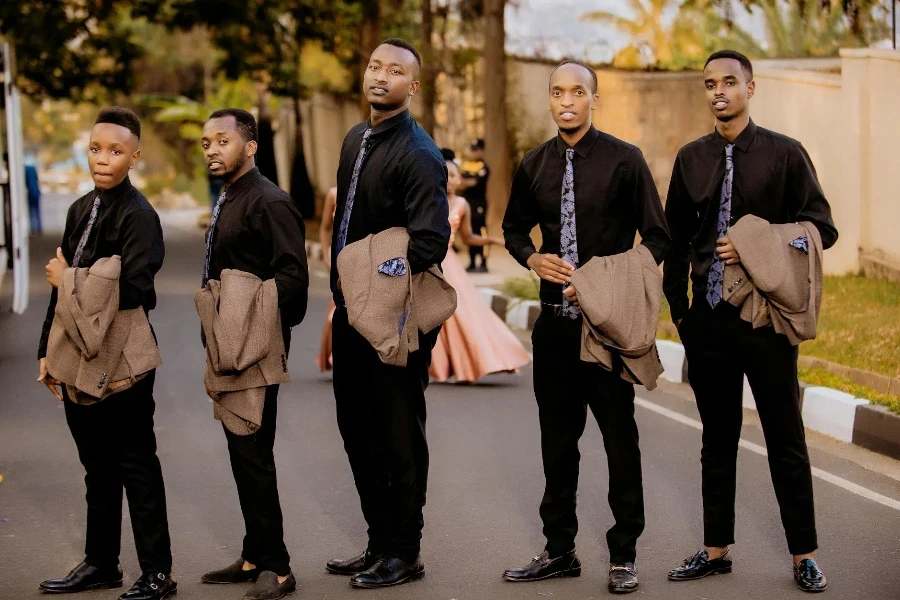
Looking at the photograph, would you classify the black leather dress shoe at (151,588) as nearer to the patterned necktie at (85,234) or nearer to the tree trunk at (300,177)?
the patterned necktie at (85,234)

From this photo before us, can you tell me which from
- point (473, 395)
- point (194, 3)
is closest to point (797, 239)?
Answer: point (473, 395)

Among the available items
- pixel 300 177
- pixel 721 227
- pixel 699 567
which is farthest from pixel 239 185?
pixel 300 177

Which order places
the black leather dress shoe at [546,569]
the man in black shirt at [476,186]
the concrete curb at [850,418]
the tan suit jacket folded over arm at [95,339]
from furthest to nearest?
1. the man in black shirt at [476,186]
2. the concrete curb at [850,418]
3. the black leather dress shoe at [546,569]
4. the tan suit jacket folded over arm at [95,339]

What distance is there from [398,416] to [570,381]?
0.63 m

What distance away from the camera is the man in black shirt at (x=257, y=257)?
16.5 ft

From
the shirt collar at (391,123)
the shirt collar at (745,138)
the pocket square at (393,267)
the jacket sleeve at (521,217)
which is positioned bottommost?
the pocket square at (393,267)

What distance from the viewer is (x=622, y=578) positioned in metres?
5.18

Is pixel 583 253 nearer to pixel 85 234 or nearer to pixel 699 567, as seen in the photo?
pixel 699 567

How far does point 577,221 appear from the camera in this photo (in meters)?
5.14

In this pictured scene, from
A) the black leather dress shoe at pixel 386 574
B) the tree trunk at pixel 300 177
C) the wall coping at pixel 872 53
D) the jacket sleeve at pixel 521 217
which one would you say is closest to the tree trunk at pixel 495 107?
the wall coping at pixel 872 53

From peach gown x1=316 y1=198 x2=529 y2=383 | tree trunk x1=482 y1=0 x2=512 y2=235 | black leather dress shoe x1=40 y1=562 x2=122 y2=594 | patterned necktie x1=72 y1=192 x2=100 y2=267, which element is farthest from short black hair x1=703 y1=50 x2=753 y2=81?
tree trunk x1=482 y1=0 x2=512 y2=235

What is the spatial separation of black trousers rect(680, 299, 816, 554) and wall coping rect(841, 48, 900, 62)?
29.6 feet

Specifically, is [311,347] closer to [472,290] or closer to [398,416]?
[472,290]

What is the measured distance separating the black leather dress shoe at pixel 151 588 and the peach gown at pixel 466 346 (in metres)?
4.85
